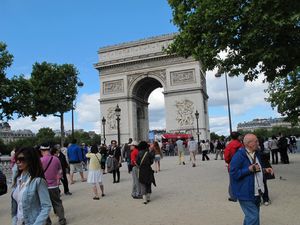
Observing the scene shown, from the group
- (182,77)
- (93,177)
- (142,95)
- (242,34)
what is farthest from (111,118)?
(93,177)

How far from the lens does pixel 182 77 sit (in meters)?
52.0

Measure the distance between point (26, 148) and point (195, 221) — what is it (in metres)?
4.77

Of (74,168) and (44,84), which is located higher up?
(44,84)

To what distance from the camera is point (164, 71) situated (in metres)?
52.9

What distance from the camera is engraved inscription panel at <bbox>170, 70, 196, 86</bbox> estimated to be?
51.3 metres

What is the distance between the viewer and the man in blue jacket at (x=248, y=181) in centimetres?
526

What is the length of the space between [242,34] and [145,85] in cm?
4451

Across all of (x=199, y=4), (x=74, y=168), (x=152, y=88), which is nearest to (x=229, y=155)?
(x=199, y=4)

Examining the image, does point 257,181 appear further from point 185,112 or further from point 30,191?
point 185,112

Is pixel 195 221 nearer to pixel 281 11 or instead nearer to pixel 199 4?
pixel 281 11

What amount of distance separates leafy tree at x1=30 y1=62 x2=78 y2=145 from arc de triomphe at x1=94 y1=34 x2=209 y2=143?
711 cm

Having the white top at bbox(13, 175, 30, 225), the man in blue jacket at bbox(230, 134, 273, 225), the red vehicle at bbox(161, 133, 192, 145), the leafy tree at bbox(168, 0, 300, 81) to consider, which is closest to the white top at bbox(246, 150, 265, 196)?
the man in blue jacket at bbox(230, 134, 273, 225)

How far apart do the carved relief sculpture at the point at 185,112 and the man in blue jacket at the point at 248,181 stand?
45.3m

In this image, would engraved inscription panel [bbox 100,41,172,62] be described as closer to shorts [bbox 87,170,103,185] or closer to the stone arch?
the stone arch
